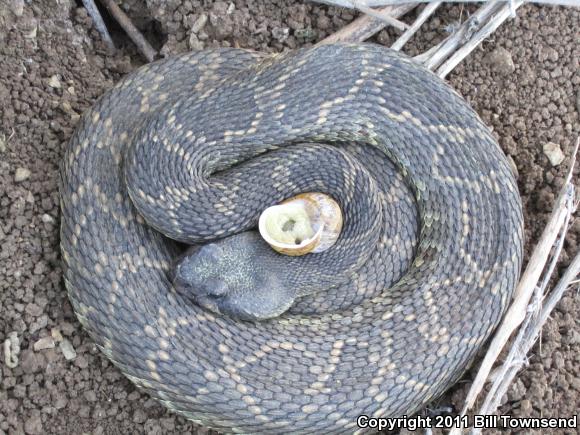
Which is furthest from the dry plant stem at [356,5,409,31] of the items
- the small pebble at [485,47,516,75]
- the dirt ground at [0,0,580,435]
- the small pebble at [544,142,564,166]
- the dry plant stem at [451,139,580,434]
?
the dry plant stem at [451,139,580,434]

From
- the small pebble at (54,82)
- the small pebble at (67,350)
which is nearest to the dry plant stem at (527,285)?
the small pebble at (67,350)

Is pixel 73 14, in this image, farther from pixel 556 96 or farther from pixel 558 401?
pixel 558 401

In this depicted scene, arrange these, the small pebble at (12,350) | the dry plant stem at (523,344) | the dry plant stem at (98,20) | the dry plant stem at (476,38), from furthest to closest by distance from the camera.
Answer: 1. the dry plant stem at (98,20)
2. the dry plant stem at (476,38)
3. the dry plant stem at (523,344)
4. the small pebble at (12,350)

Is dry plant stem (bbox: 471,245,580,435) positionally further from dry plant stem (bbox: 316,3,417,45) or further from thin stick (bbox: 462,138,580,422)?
dry plant stem (bbox: 316,3,417,45)

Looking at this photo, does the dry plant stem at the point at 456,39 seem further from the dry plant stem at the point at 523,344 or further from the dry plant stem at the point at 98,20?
the dry plant stem at the point at 98,20

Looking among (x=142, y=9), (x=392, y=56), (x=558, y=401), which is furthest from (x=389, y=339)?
(x=142, y=9)

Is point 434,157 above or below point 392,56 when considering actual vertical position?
below

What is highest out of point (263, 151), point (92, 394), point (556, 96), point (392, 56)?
point (392, 56)
